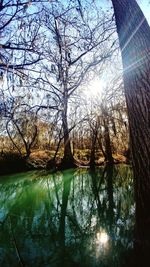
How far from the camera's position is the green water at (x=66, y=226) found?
12.9 feet

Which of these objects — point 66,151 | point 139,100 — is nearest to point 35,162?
point 66,151

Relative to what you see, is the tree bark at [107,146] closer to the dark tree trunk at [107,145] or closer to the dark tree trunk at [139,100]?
the dark tree trunk at [107,145]

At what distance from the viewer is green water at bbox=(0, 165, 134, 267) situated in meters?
3.93

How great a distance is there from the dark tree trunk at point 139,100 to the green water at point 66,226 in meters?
0.75

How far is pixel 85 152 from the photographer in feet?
72.2

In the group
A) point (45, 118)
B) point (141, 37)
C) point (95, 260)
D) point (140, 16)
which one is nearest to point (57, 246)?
point (95, 260)

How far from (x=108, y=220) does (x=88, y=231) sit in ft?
2.80

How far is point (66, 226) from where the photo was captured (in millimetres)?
5551

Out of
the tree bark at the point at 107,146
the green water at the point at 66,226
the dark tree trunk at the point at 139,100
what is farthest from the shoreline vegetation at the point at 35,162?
the dark tree trunk at the point at 139,100

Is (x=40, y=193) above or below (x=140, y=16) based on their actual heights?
below

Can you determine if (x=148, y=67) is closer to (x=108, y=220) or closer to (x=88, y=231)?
(x=88, y=231)

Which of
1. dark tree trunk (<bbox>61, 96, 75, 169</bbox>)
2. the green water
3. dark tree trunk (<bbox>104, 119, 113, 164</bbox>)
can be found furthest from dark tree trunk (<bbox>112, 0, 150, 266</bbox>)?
dark tree trunk (<bbox>104, 119, 113, 164</bbox>)

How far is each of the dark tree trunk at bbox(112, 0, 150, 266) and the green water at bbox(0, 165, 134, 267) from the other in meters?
0.75

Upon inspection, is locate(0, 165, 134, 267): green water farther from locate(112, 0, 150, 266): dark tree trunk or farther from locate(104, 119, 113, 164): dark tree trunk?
locate(104, 119, 113, 164): dark tree trunk
